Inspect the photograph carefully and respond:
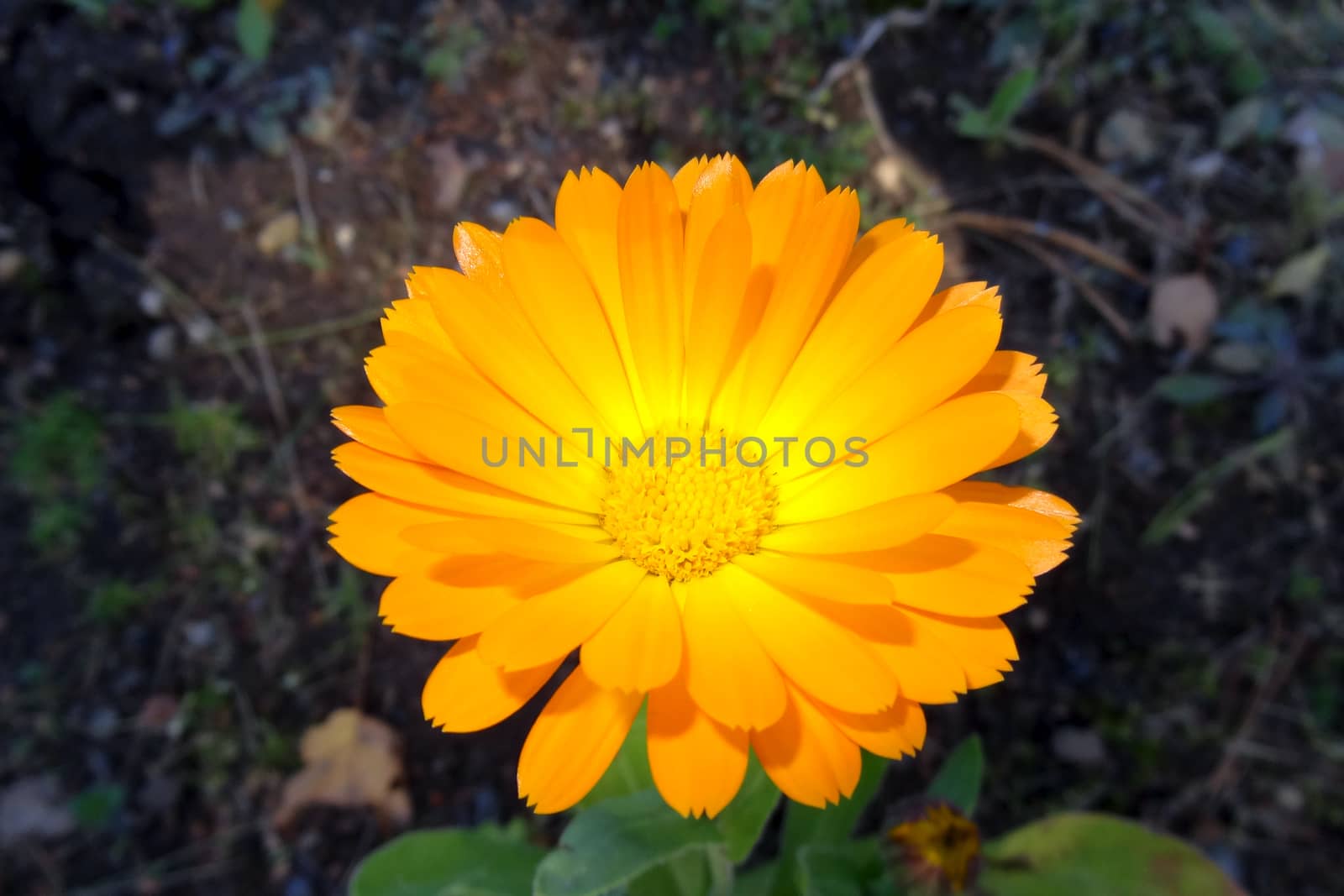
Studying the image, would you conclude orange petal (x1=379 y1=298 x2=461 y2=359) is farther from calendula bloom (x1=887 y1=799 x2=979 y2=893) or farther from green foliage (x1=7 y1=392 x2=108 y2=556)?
green foliage (x1=7 y1=392 x2=108 y2=556)

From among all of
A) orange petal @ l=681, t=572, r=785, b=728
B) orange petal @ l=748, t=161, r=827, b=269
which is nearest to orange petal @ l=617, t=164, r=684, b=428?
orange petal @ l=748, t=161, r=827, b=269

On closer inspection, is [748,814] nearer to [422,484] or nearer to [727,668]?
[727,668]

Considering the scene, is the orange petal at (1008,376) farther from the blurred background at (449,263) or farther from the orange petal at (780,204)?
the blurred background at (449,263)

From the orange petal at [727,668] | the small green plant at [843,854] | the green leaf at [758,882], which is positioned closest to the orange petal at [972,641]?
the orange petal at [727,668]

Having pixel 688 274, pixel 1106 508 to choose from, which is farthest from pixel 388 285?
pixel 1106 508

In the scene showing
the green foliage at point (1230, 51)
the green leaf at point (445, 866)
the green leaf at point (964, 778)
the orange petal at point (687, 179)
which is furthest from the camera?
the green foliage at point (1230, 51)

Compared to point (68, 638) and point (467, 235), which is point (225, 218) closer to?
point (68, 638)
